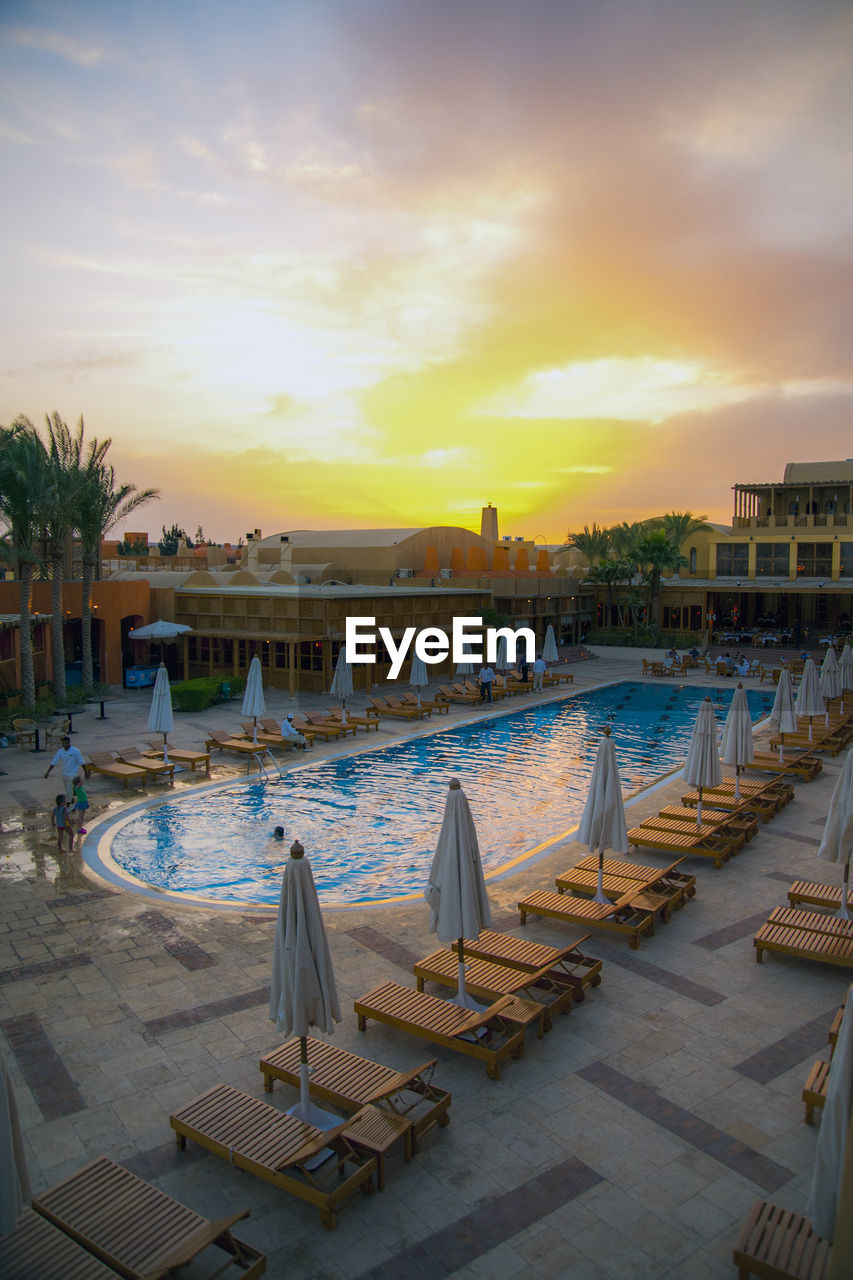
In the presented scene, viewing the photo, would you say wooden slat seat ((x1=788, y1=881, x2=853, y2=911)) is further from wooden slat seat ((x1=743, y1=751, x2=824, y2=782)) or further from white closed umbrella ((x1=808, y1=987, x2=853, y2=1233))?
wooden slat seat ((x1=743, y1=751, x2=824, y2=782))

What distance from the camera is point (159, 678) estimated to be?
19.1 metres

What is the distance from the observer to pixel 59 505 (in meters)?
24.7

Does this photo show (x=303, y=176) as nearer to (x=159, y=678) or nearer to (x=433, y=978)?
(x=159, y=678)

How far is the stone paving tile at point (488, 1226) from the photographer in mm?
5148

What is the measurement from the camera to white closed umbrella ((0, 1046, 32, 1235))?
14.3 ft

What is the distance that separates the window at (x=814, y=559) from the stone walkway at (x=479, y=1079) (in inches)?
1637

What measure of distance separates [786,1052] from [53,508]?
2423 centimetres

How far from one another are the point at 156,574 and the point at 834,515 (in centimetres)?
4073

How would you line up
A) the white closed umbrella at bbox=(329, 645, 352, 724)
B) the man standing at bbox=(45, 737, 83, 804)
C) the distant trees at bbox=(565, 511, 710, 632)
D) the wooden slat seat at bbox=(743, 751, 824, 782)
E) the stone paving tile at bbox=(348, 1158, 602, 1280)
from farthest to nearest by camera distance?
the distant trees at bbox=(565, 511, 710, 632)
the white closed umbrella at bbox=(329, 645, 352, 724)
the wooden slat seat at bbox=(743, 751, 824, 782)
the man standing at bbox=(45, 737, 83, 804)
the stone paving tile at bbox=(348, 1158, 602, 1280)

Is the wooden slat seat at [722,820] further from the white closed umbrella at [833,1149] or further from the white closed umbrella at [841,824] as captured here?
the white closed umbrella at [833,1149]

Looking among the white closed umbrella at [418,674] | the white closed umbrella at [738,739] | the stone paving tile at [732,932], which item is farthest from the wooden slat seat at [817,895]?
the white closed umbrella at [418,674]

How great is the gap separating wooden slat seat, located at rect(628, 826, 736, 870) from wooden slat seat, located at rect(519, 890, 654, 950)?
8.37 ft

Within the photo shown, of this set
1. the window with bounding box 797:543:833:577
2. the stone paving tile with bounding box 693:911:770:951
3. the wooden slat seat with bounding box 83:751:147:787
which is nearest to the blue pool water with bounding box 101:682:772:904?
the wooden slat seat with bounding box 83:751:147:787

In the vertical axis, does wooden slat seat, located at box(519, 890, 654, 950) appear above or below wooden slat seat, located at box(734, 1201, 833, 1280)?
below
